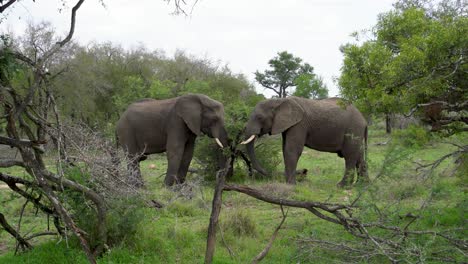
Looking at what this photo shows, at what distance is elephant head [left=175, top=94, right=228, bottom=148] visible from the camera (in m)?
14.5

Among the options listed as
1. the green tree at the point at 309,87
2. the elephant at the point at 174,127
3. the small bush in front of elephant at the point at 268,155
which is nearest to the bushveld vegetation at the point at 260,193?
the elephant at the point at 174,127

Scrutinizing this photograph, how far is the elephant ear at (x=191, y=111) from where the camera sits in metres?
14.4

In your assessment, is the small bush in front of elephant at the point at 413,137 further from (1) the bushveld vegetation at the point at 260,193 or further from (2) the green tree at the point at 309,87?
(2) the green tree at the point at 309,87

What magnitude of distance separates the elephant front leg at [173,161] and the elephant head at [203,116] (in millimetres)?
580

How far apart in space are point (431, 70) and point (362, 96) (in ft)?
4.27

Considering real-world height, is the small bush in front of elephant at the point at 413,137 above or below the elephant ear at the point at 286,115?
below

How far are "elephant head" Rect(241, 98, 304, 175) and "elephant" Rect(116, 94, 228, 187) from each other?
0.72m

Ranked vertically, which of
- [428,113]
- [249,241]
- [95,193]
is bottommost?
[249,241]

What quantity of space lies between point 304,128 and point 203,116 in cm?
267

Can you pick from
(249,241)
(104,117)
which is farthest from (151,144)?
(104,117)

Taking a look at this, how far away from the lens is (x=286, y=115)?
14.8 meters

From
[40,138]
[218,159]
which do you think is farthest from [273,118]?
[40,138]

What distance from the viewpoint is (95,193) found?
21.9 feet

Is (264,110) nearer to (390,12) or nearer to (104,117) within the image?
(390,12)
